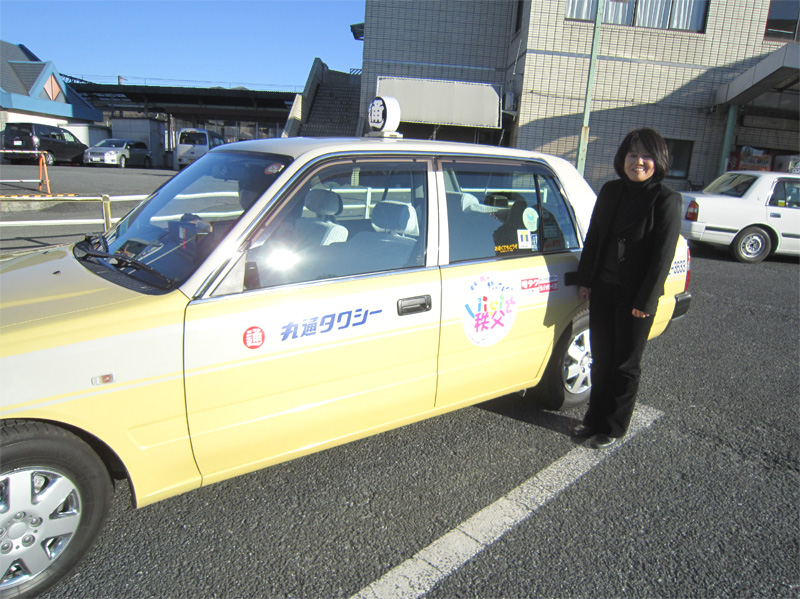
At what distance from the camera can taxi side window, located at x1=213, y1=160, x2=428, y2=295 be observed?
2418 mm

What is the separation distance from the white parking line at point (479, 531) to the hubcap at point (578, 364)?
0.45 meters

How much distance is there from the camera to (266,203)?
7.97 ft

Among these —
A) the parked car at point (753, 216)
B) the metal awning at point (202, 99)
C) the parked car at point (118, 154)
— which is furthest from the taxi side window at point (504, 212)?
the metal awning at point (202, 99)

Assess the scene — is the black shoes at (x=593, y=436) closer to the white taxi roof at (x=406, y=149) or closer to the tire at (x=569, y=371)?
the tire at (x=569, y=371)

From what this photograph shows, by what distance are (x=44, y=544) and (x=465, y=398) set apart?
6.55ft

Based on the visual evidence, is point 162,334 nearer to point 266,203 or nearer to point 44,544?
point 266,203

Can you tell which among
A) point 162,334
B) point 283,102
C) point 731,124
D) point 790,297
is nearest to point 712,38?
point 731,124

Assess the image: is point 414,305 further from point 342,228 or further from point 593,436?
point 593,436

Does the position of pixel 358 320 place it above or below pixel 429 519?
above

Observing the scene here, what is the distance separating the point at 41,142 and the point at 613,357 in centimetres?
2734

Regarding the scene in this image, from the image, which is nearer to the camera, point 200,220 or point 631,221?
point 200,220

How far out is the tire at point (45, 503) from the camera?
6.25 feet

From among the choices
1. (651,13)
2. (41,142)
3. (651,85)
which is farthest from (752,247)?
(41,142)

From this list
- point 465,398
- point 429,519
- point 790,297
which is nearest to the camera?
point 429,519
